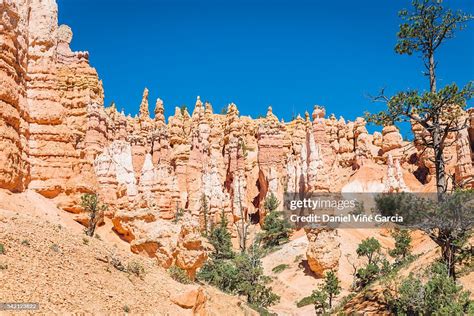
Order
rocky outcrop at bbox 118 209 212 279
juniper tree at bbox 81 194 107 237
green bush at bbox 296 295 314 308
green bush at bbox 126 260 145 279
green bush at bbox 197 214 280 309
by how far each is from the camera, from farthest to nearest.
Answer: green bush at bbox 296 295 314 308 < green bush at bbox 197 214 280 309 < rocky outcrop at bbox 118 209 212 279 < juniper tree at bbox 81 194 107 237 < green bush at bbox 126 260 145 279

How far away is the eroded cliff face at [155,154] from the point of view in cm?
2073

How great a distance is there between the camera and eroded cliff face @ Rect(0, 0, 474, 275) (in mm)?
20734

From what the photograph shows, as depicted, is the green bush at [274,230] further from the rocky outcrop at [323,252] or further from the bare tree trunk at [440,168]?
the bare tree trunk at [440,168]

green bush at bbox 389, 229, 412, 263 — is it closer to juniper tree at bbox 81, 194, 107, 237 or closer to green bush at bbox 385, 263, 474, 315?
green bush at bbox 385, 263, 474, 315

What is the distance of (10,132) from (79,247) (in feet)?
19.5

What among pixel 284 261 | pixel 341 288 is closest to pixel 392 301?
pixel 341 288

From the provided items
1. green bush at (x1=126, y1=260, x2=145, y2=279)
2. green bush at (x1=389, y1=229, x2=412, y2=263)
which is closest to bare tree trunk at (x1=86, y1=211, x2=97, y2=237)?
green bush at (x1=126, y1=260, x2=145, y2=279)

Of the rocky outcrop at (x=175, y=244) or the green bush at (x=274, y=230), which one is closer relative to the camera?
the rocky outcrop at (x=175, y=244)

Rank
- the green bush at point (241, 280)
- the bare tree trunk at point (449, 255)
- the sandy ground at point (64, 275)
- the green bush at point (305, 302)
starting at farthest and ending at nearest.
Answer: the green bush at point (305, 302) < the green bush at point (241, 280) < the bare tree trunk at point (449, 255) < the sandy ground at point (64, 275)

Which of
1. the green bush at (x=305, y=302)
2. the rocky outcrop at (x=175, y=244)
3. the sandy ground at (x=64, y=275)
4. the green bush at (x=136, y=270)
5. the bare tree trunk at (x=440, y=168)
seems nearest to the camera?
the sandy ground at (x=64, y=275)

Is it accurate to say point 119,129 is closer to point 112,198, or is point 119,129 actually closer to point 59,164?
point 112,198

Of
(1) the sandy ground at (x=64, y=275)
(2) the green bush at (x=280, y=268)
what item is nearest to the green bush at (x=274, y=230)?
(2) the green bush at (x=280, y=268)

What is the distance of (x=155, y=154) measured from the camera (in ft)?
214

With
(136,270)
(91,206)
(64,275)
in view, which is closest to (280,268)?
(91,206)
